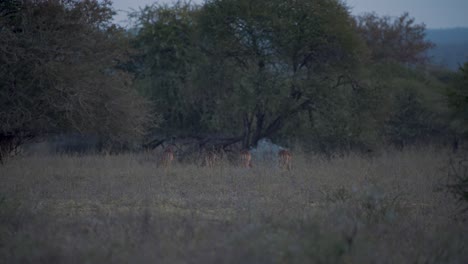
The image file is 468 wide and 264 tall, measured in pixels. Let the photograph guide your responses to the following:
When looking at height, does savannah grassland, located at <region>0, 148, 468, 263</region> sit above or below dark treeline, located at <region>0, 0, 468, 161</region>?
below

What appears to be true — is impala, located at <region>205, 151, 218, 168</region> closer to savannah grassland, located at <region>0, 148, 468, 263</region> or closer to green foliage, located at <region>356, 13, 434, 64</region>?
savannah grassland, located at <region>0, 148, 468, 263</region>

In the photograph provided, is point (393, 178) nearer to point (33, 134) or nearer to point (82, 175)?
point (82, 175)

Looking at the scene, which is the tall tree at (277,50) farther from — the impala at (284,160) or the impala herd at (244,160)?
the impala at (284,160)

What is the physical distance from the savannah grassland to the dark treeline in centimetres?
180

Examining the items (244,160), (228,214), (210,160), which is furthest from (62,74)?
(228,214)

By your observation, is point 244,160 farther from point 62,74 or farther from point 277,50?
point 277,50

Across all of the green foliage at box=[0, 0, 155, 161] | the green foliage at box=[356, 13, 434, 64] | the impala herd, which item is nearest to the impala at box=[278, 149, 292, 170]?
the impala herd

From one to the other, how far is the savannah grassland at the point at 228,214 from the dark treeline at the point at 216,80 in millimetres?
1797

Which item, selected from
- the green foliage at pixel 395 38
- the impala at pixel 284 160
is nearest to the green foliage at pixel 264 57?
the impala at pixel 284 160

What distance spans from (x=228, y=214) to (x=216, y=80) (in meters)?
11.2

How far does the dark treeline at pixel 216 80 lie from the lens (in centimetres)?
1402

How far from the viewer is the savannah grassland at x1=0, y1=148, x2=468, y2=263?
5980 mm

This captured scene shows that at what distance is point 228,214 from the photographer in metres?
8.66

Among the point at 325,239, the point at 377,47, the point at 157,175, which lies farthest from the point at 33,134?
the point at 377,47
